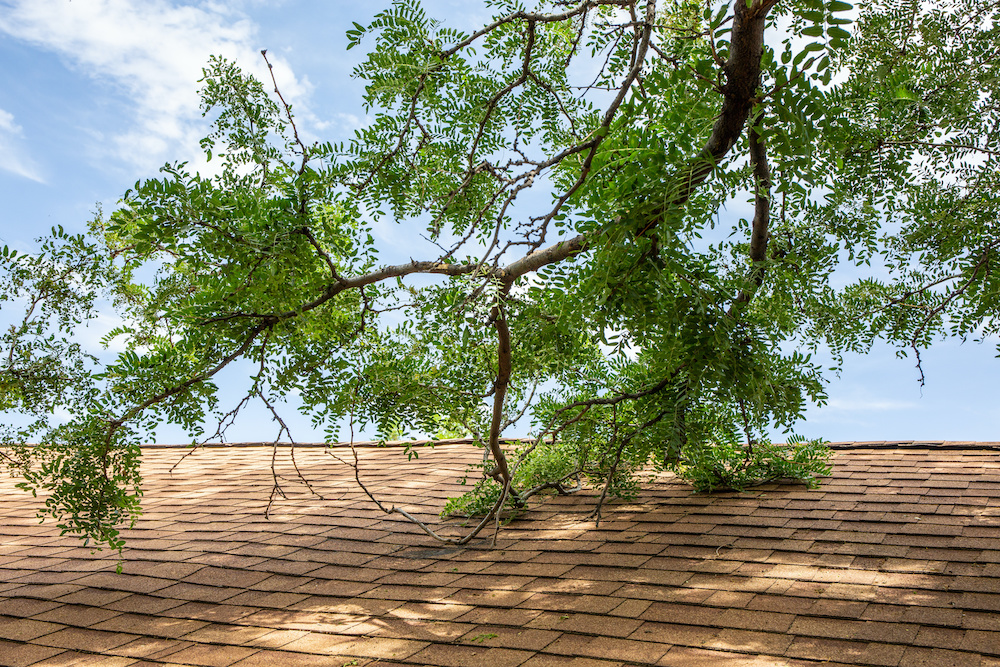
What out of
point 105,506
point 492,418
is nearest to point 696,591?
point 492,418

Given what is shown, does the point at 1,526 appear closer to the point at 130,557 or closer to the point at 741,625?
the point at 130,557

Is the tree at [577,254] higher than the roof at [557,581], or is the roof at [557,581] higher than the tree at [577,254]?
the tree at [577,254]

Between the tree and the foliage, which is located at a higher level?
the tree

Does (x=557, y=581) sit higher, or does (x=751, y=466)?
(x=751, y=466)

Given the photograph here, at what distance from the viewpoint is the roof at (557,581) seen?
283 cm

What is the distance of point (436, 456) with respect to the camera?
704 cm

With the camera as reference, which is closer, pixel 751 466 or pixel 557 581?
pixel 557 581

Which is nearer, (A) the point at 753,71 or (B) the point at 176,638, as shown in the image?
(A) the point at 753,71

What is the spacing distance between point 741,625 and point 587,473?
2.14 meters

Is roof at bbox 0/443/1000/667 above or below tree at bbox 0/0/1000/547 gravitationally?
below

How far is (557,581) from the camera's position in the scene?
361cm

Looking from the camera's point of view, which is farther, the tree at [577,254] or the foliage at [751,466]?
the foliage at [751,466]

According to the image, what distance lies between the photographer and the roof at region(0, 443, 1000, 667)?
2830 millimetres

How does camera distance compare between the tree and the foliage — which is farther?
the foliage
